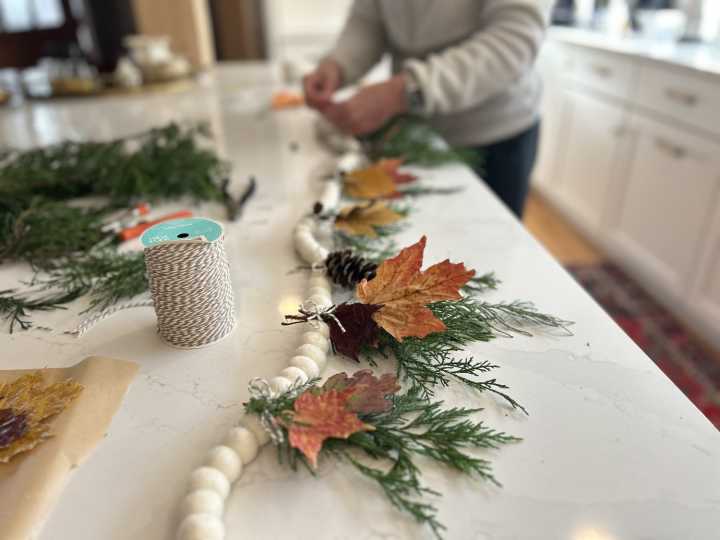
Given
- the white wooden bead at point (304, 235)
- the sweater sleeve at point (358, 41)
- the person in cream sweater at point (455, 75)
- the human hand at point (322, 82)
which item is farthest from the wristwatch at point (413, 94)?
the white wooden bead at point (304, 235)

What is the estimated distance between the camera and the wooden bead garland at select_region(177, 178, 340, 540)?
1.11 feet

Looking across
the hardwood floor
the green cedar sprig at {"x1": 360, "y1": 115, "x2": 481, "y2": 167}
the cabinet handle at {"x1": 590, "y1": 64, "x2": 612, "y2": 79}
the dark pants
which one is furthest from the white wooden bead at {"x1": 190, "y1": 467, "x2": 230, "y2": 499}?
the cabinet handle at {"x1": 590, "y1": 64, "x2": 612, "y2": 79}

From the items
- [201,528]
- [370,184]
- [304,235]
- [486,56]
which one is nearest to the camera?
[201,528]

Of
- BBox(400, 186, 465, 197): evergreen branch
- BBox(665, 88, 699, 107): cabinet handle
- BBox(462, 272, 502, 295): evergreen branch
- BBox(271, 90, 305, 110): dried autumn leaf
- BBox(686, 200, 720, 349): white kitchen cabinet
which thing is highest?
BBox(462, 272, 502, 295): evergreen branch

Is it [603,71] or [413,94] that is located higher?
[413,94]

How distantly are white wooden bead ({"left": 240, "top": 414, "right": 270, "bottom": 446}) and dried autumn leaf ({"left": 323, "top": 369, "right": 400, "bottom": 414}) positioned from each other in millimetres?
56

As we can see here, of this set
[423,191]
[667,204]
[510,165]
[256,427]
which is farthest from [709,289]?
[256,427]

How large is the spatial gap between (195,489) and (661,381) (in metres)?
0.38

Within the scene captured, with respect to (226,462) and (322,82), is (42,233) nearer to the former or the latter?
(226,462)

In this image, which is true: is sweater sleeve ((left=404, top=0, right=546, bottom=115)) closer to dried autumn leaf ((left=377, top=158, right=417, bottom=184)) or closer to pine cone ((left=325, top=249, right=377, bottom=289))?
dried autumn leaf ((left=377, top=158, right=417, bottom=184))

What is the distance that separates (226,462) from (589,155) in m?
2.41

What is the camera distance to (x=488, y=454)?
392mm

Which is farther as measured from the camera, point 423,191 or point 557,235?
point 557,235

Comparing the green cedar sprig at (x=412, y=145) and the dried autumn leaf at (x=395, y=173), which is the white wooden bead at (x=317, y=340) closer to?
the dried autumn leaf at (x=395, y=173)
